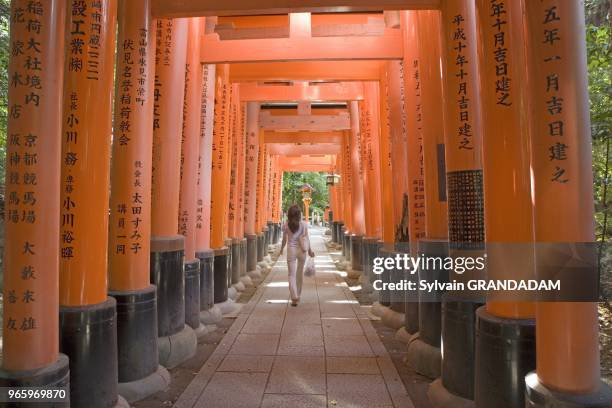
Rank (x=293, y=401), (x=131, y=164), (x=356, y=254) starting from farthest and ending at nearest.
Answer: (x=356, y=254)
(x=131, y=164)
(x=293, y=401)

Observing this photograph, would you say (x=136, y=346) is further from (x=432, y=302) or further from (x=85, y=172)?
(x=432, y=302)

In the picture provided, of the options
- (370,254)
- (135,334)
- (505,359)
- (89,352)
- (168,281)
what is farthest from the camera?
(370,254)

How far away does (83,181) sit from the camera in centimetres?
290

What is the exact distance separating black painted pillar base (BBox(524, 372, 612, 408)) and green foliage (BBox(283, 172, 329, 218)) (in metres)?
28.3

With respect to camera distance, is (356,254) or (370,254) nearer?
(370,254)

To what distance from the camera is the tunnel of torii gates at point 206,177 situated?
6.76 feet

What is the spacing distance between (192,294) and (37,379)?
294 centimetres

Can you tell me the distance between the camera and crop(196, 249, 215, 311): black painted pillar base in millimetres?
5844

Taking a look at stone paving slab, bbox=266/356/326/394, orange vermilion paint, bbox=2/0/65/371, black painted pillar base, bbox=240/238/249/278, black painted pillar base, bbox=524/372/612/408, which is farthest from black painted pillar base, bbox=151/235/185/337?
black painted pillar base, bbox=240/238/249/278

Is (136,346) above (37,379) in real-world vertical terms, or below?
below

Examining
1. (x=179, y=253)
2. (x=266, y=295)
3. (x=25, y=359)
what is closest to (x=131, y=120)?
(x=179, y=253)

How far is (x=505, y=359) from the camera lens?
2.47m

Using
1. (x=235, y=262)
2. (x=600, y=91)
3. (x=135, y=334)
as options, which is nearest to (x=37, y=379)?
(x=135, y=334)

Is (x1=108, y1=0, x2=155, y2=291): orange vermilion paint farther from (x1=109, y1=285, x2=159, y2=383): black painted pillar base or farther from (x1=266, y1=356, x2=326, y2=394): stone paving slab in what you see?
(x1=266, y1=356, x2=326, y2=394): stone paving slab
